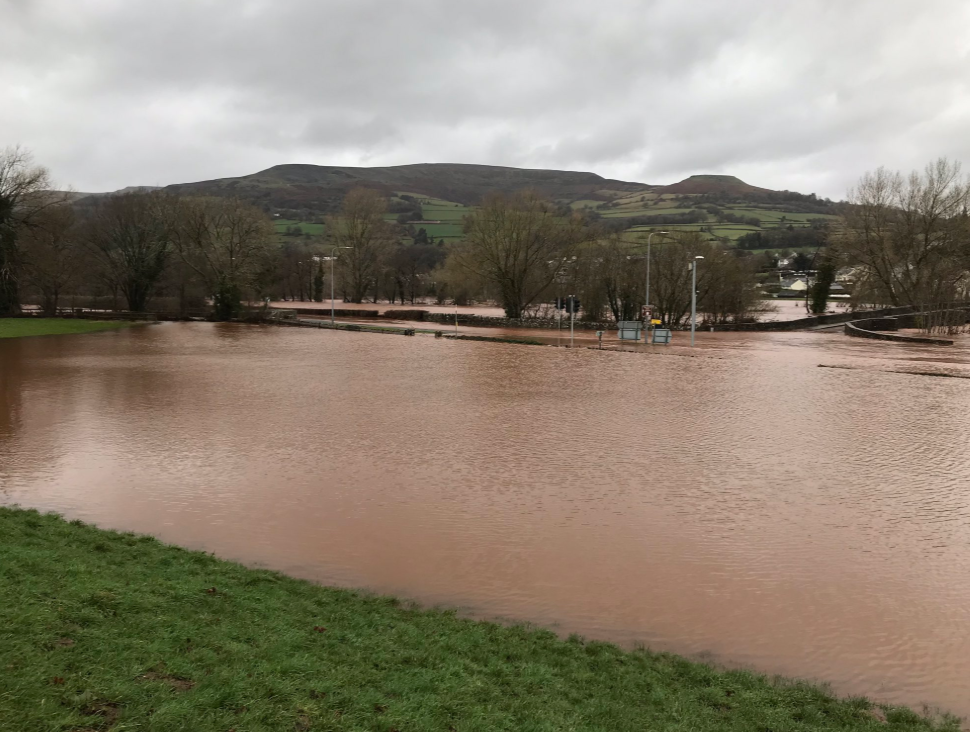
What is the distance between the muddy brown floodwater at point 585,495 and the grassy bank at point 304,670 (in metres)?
0.91

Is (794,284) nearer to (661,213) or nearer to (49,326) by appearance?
(661,213)

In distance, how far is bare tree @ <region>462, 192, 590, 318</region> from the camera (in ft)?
183

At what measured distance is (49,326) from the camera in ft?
157

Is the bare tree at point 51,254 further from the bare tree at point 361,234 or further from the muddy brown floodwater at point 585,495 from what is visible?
the muddy brown floodwater at point 585,495

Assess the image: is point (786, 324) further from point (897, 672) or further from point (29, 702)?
point (29, 702)

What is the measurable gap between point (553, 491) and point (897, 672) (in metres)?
6.07

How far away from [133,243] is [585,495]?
61478mm

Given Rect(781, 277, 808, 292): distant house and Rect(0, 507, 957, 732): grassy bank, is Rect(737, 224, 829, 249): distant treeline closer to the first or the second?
Rect(781, 277, 808, 292): distant house

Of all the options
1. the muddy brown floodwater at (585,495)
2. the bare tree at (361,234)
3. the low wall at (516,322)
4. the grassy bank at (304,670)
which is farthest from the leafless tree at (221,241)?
the grassy bank at (304,670)

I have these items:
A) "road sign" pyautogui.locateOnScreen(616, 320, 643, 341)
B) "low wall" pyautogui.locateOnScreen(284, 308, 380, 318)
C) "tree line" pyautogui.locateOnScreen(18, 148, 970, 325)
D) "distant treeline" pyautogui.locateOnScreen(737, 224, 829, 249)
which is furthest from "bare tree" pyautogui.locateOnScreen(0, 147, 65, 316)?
"distant treeline" pyautogui.locateOnScreen(737, 224, 829, 249)

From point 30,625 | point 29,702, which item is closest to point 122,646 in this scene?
point 30,625

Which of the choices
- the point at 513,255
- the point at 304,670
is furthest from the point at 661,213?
the point at 304,670

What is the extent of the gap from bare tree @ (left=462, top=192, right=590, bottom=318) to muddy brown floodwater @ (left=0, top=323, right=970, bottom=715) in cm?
3239

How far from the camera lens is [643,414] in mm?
19078
